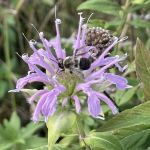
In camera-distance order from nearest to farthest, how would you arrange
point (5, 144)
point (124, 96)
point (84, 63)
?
point (84, 63) < point (124, 96) < point (5, 144)

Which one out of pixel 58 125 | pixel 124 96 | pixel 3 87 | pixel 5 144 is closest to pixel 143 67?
pixel 58 125

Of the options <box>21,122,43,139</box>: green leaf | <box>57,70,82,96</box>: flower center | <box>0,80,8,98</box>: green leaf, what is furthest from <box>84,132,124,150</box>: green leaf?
<box>0,80,8,98</box>: green leaf

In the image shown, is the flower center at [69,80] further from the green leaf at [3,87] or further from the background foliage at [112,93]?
the green leaf at [3,87]

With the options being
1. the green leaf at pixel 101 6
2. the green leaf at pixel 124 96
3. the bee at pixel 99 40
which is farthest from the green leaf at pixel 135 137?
the green leaf at pixel 101 6

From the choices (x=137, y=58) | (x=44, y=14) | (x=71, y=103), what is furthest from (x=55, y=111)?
(x=44, y=14)

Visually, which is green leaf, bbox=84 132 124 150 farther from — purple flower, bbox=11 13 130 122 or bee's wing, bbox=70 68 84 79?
bee's wing, bbox=70 68 84 79

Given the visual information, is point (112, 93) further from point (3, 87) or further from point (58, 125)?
point (3, 87)
